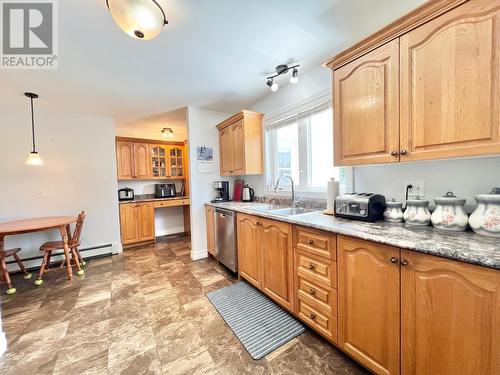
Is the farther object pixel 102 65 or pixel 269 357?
pixel 102 65

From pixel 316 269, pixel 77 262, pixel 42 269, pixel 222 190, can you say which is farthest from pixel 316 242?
pixel 42 269

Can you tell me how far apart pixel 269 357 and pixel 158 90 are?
9.91 ft

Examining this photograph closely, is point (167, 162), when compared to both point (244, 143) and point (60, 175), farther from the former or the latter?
point (244, 143)

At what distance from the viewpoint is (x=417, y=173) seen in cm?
146

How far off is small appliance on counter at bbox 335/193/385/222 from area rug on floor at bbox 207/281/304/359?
1.04 metres

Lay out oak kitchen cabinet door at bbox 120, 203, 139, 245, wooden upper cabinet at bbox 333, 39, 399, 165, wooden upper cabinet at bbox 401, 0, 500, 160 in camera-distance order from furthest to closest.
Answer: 1. oak kitchen cabinet door at bbox 120, 203, 139, 245
2. wooden upper cabinet at bbox 333, 39, 399, 165
3. wooden upper cabinet at bbox 401, 0, 500, 160

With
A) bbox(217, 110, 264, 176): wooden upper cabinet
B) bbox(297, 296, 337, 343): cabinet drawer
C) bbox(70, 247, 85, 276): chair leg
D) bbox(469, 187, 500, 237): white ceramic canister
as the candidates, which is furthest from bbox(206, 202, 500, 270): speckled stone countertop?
bbox(70, 247, 85, 276): chair leg

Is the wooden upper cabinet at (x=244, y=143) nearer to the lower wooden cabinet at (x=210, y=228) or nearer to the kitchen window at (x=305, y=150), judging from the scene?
the kitchen window at (x=305, y=150)

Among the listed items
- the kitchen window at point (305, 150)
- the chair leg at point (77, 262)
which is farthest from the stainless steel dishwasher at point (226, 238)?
the chair leg at point (77, 262)

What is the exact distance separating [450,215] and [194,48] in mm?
2279

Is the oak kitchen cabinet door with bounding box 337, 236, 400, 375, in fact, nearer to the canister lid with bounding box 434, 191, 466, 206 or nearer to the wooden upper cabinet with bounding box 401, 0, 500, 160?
the canister lid with bounding box 434, 191, 466, 206

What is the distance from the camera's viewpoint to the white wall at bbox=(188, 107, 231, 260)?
10.6ft

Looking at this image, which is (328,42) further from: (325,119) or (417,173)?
(417,173)

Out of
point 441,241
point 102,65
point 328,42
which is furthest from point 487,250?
point 102,65
